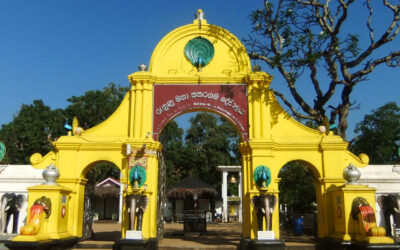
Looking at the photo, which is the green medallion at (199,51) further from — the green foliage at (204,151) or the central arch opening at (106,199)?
the green foliage at (204,151)

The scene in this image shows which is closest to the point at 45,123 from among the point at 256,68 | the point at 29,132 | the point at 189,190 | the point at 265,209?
the point at 29,132

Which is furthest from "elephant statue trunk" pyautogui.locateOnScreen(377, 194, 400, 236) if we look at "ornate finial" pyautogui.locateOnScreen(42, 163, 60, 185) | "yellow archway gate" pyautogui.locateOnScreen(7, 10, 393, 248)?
"ornate finial" pyautogui.locateOnScreen(42, 163, 60, 185)

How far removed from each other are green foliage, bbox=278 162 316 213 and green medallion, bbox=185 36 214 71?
9196 mm

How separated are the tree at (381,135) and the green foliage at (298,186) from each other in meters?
9.10

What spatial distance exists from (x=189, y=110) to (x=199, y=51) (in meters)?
1.90

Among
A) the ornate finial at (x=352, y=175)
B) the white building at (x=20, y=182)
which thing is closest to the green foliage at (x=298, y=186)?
the ornate finial at (x=352, y=175)

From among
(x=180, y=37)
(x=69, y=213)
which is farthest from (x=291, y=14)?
(x=69, y=213)

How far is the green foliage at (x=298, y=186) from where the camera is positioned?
58.6 feet

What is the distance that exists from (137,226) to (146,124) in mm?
2891

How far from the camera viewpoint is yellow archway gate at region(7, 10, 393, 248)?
9914mm

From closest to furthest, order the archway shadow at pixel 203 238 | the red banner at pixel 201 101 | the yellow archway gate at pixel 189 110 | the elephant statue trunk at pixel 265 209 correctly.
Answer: the elephant statue trunk at pixel 265 209
the yellow archway gate at pixel 189 110
the red banner at pixel 201 101
the archway shadow at pixel 203 238

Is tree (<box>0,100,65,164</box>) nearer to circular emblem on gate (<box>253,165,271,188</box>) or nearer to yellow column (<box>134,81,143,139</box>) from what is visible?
yellow column (<box>134,81,143,139</box>)

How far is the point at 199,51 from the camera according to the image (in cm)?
1109

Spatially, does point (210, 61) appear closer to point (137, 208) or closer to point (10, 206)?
point (137, 208)
